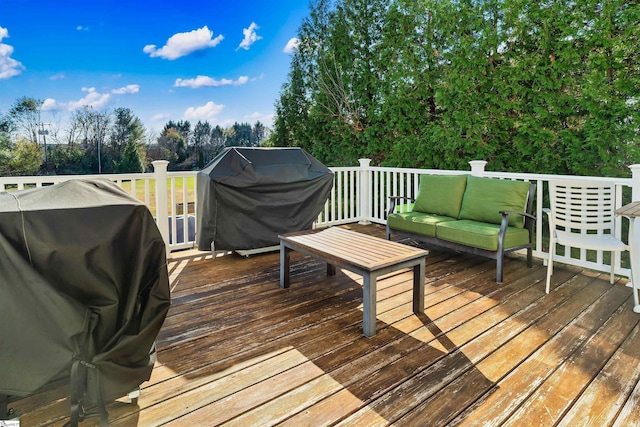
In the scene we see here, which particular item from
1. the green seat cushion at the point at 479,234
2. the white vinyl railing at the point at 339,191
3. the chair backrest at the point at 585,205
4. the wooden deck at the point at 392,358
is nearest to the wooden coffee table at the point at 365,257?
the wooden deck at the point at 392,358

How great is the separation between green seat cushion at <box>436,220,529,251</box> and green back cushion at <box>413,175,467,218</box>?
402mm

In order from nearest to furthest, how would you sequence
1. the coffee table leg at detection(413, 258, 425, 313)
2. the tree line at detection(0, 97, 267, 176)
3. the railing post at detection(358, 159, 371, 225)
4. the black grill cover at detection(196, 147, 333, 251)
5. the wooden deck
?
the wooden deck, the coffee table leg at detection(413, 258, 425, 313), the black grill cover at detection(196, 147, 333, 251), the railing post at detection(358, 159, 371, 225), the tree line at detection(0, 97, 267, 176)

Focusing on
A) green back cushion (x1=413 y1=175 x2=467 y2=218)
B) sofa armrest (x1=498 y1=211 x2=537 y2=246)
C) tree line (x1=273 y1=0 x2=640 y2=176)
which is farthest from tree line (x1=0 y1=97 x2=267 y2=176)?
sofa armrest (x1=498 y1=211 x2=537 y2=246)

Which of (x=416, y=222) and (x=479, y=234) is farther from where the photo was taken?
(x=416, y=222)

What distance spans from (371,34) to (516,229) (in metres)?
5.64

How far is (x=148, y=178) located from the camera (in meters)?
4.30

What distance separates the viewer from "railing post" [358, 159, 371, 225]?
248 inches

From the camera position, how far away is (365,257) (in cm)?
271

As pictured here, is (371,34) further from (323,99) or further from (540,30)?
(540,30)

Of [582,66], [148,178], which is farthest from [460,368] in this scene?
[582,66]

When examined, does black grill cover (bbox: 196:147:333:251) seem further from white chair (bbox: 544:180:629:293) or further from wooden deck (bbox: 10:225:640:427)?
white chair (bbox: 544:180:629:293)

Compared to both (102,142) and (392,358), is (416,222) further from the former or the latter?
(102,142)

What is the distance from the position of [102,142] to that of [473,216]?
634 inches

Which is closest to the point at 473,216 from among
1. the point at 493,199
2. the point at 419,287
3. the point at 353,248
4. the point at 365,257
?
the point at 493,199
